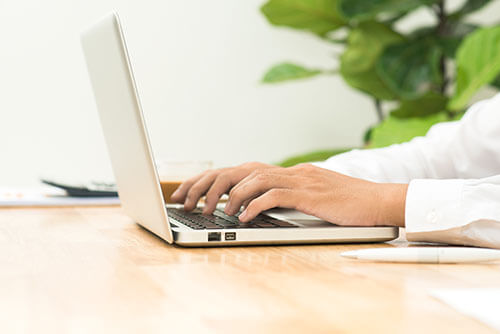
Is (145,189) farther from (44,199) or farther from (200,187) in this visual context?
(44,199)

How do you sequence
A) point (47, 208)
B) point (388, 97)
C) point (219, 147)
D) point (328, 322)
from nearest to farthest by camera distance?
point (328, 322) → point (47, 208) → point (388, 97) → point (219, 147)

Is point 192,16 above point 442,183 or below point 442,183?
above


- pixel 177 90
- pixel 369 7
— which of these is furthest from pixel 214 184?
pixel 177 90

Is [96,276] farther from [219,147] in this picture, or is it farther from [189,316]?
[219,147]

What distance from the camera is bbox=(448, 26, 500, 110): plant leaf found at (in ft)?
7.03

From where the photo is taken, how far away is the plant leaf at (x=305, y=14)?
2516 mm

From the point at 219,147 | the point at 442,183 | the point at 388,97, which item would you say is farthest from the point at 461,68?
the point at 442,183

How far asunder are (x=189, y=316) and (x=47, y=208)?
84 centimetres

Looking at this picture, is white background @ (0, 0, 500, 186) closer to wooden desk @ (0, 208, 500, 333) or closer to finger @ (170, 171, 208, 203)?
finger @ (170, 171, 208, 203)

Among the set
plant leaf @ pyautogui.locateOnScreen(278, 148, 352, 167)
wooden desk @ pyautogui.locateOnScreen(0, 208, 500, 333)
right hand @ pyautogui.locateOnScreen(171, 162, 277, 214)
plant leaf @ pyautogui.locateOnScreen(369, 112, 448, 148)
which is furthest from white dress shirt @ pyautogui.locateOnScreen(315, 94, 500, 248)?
plant leaf @ pyautogui.locateOnScreen(278, 148, 352, 167)

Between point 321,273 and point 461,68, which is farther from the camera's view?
point 461,68

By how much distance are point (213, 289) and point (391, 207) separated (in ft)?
1.25

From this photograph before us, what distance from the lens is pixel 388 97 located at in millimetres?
2654

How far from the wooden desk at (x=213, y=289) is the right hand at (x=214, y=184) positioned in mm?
125
